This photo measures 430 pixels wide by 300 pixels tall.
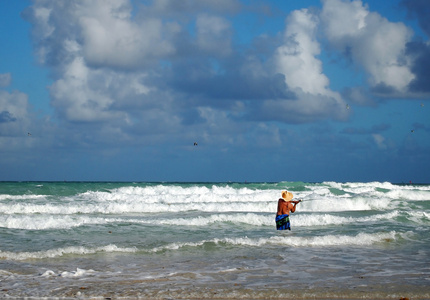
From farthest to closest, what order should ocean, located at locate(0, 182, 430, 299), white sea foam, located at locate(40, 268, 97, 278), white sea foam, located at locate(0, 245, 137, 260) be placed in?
white sea foam, located at locate(0, 245, 137, 260), white sea foam, located at locate(40, 268, 97, 278), ocean, located at locate(0, 182, 430, 299)

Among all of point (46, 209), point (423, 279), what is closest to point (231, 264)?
point (423, 279)

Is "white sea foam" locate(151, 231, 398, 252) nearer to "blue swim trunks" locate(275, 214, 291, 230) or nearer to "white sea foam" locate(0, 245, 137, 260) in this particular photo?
"blue swim trunks" locate(275, 214, 291, 230)

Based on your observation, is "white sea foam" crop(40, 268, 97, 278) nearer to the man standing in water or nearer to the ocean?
the ocean

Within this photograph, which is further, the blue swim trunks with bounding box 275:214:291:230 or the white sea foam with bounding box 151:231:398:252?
the blue swim trunks with bounding box 275:214:291:230

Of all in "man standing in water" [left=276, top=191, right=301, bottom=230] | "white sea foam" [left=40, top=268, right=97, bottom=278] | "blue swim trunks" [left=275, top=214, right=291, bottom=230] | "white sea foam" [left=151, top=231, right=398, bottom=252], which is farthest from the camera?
"blue swim trunks" [left=275, top=214, right=291, bottom=230]

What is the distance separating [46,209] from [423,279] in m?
19.3

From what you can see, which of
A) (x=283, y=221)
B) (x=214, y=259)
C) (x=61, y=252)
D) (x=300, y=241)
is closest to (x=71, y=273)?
(x=61, y=252)

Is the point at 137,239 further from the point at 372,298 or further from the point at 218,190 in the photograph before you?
the point at 218,190

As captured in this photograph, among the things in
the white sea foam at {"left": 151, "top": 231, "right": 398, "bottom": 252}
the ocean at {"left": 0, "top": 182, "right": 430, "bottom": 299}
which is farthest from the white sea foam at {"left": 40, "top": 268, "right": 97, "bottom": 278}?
the white sea foam at {"left": 151, "top": 231, "right": 398, "bottom": 252}

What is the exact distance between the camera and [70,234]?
14375mm

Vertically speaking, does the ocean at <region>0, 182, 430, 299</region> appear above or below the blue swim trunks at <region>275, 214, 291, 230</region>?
below

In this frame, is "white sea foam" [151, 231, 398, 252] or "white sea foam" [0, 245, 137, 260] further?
"white sea foam" [151, 231, 398, 252]

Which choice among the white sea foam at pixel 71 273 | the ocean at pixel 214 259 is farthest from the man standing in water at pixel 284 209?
the white sea foam at pixel 71 273

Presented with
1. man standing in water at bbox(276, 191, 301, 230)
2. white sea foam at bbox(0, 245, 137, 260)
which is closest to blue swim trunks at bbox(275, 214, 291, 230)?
man standing in water at bbox(276, 191, 301, 230)
